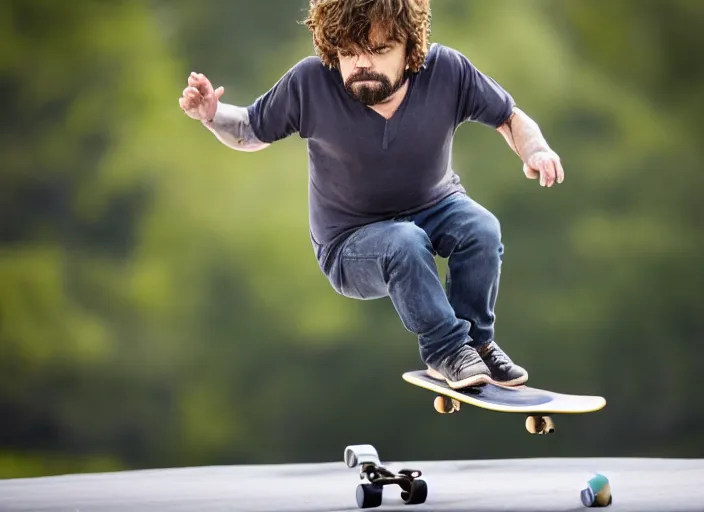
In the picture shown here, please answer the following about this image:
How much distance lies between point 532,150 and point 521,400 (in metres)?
0.53

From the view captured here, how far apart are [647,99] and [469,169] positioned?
78cm

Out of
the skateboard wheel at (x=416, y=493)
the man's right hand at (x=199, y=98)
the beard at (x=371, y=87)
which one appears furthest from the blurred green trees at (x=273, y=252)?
the beard at (x=371, y=87)

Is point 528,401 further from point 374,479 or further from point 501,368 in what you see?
point 374,479

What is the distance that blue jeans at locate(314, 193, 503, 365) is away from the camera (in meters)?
2.07

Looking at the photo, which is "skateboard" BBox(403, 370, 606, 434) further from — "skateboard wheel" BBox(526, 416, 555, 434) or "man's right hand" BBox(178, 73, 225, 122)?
"man's right hand" BBox(178, 73, 225, 122)

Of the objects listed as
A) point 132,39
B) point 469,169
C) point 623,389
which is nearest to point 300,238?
point 469,169

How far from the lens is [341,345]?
4.03m

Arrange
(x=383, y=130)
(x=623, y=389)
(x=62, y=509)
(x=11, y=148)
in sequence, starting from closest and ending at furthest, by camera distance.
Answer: (x=383, y=130), (x=62, y=509), (x=11, y=148), (x=623, y=389)

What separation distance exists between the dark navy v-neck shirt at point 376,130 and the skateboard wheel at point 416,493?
0.60m

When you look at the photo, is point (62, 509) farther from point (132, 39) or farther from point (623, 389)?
point (623, 389)

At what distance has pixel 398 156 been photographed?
2178mm

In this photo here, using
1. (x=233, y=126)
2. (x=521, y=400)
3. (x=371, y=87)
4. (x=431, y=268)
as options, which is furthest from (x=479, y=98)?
(x=521, y=400)

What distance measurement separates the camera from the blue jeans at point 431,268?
2.07m

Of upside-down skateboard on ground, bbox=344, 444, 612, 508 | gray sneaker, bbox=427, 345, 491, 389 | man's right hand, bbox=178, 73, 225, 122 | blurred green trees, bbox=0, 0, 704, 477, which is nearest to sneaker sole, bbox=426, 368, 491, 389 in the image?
gray sneaker, bbox=427, 345, 491, 389
